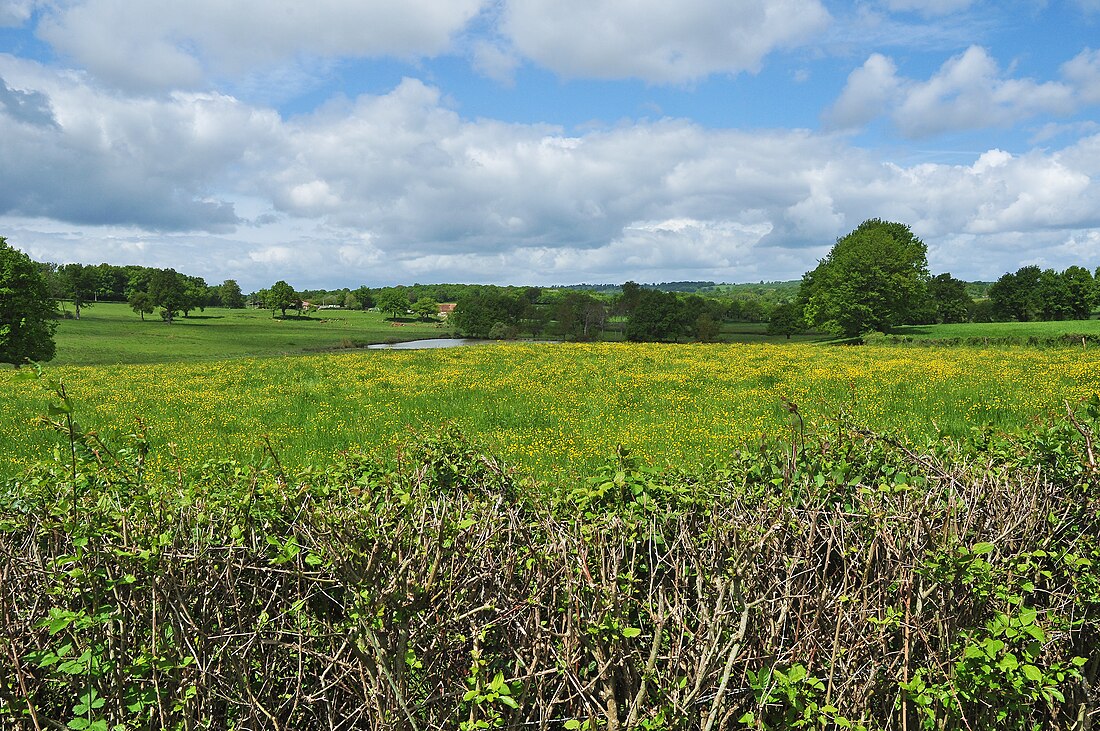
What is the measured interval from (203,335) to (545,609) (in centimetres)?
10613

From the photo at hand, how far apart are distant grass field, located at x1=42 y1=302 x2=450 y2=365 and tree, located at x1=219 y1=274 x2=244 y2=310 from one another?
62.6 feet

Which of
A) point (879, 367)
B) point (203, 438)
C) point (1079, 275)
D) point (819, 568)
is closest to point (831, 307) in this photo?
point (879, 367)

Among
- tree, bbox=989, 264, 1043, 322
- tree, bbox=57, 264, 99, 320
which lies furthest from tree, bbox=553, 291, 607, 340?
tree, bbox=57, 264, 99, 320

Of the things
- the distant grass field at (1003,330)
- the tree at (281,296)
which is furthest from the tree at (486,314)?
the distant grass field at (1003,330)

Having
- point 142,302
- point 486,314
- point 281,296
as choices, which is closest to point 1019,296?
point 486,314

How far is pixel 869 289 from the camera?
7606cm

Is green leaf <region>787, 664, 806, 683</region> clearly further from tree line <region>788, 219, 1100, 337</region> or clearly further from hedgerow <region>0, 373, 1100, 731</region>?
tree line <region>788, 219, 1100, 337</region>

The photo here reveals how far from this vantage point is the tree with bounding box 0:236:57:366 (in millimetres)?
45844

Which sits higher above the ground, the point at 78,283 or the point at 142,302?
the point at 78,283

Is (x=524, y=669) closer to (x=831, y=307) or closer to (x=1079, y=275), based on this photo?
(x=831, y=307)

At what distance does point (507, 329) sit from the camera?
122125 millimetres

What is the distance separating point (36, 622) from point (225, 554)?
911mm

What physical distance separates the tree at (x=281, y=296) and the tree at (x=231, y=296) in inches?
1099

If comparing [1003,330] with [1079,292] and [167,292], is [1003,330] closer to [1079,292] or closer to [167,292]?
[1079,292]
